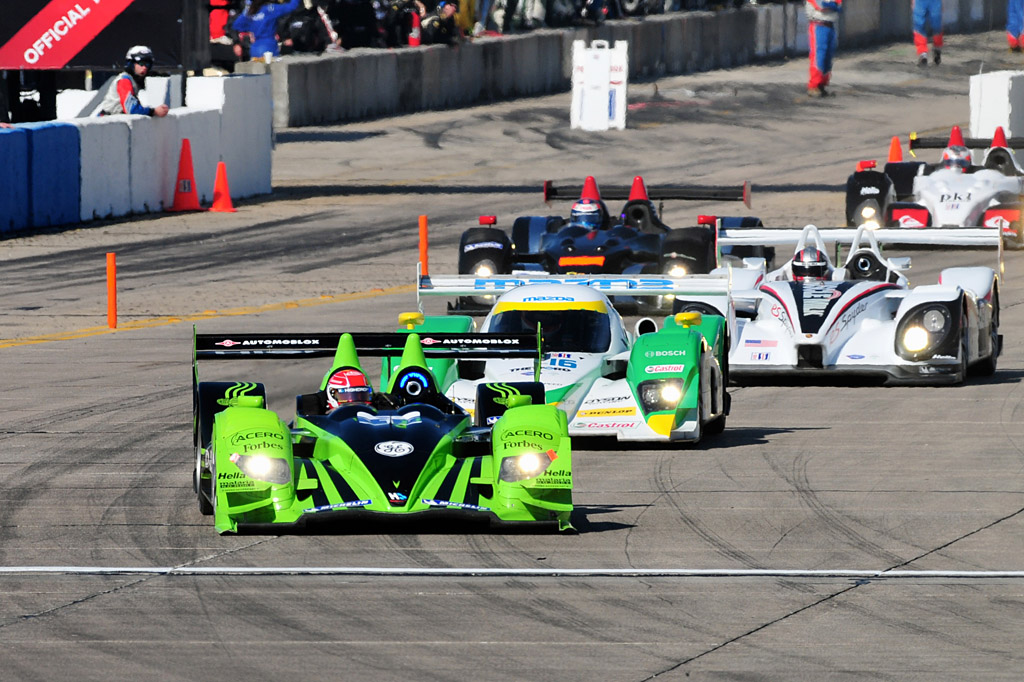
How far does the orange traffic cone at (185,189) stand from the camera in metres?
33.0

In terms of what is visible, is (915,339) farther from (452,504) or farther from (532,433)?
(452,504)

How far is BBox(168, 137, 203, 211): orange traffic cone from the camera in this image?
108ft

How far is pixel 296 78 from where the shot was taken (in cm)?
4306

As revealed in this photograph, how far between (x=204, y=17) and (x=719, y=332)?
65.8 feet

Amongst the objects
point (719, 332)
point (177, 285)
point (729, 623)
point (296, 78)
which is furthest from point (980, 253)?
point (729, 623)

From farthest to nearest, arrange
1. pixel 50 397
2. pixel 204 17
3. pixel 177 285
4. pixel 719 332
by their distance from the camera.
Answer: pixel 204 17 → pixel 177 285 → pixel 50 397 → pixel 719 332

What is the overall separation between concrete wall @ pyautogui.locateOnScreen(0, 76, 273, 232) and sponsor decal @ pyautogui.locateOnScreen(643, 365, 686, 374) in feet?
50.9

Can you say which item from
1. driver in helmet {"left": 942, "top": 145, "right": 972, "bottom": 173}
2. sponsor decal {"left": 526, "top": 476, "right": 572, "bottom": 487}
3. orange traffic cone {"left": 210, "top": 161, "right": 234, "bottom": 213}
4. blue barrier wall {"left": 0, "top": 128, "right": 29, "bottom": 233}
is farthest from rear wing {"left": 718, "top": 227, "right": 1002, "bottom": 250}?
orange traffic cone {"left": 210, "top": 161, "right": 234, "bottom": 213}

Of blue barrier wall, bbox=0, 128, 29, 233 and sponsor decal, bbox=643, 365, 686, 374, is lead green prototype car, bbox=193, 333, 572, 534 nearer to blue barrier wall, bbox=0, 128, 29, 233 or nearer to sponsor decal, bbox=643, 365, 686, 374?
sponsor decal, bbox=643, 365, 686, 374

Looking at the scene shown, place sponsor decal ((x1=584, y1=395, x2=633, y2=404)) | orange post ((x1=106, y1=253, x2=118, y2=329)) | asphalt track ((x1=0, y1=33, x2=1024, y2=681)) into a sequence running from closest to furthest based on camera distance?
asphalt track ((x1=0, y1=33, x2=1024, y2=681))
sponsor decal ((x1=584, y1=395, x2=633, y2=404))
orange post ((x1=106, y1=253, x2=118, y2=329))

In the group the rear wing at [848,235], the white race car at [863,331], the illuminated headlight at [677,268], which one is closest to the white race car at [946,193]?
the illuminated headlight at [677,268]

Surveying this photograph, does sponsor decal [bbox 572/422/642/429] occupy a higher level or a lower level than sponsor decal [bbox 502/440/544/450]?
lower

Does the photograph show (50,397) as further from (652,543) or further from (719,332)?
(652,543)

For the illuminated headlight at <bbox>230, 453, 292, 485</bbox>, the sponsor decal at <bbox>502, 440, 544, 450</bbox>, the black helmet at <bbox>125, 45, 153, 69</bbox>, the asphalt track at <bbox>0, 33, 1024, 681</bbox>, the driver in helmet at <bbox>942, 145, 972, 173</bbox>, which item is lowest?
the asphalt track at <bbox>0, 33, 1024, 681</bbox>
